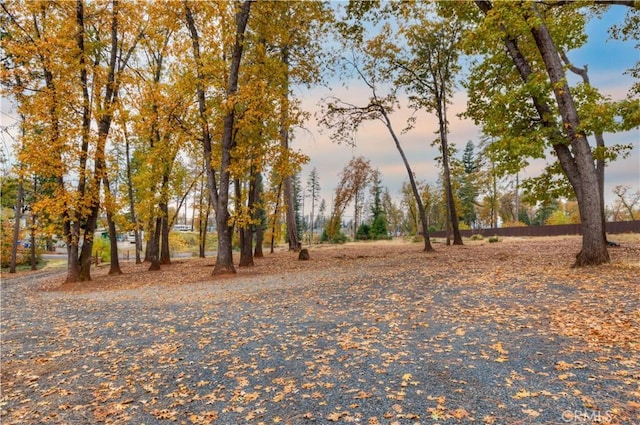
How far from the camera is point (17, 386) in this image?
468 centimetres

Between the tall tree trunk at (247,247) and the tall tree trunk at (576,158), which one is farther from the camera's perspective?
the tall tree trunk at (247,247)

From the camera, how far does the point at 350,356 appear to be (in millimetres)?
4781

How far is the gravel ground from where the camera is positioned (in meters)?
3.44

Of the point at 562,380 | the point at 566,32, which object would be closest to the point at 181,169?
the point at 566,32

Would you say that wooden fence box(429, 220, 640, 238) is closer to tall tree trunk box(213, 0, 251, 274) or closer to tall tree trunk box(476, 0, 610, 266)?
tall tree trunk box(476, 0, 610, 266)

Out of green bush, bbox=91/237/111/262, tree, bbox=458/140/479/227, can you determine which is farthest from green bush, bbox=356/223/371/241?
A: green bush, bbox=91/237/111/262

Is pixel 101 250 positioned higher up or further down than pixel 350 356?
higher up

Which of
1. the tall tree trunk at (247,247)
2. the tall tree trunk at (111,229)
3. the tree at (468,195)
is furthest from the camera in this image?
the tree at (468,195)

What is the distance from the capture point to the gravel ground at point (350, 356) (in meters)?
3.44

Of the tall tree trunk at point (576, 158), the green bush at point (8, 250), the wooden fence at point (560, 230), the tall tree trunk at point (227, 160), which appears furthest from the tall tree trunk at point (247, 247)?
the wooden fence at point (560, 230)

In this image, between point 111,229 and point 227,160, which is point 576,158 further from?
point 111,229

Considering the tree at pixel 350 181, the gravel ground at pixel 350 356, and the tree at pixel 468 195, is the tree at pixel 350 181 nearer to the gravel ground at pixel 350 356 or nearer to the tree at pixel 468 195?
the tree at pixel 468 195

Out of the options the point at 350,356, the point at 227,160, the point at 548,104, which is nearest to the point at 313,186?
the point at 227,160

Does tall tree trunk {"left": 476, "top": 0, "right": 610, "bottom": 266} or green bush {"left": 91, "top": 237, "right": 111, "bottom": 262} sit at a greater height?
tall tree trunk {"left": 476, "top": 0, "right": 610, "bottom": 266}
